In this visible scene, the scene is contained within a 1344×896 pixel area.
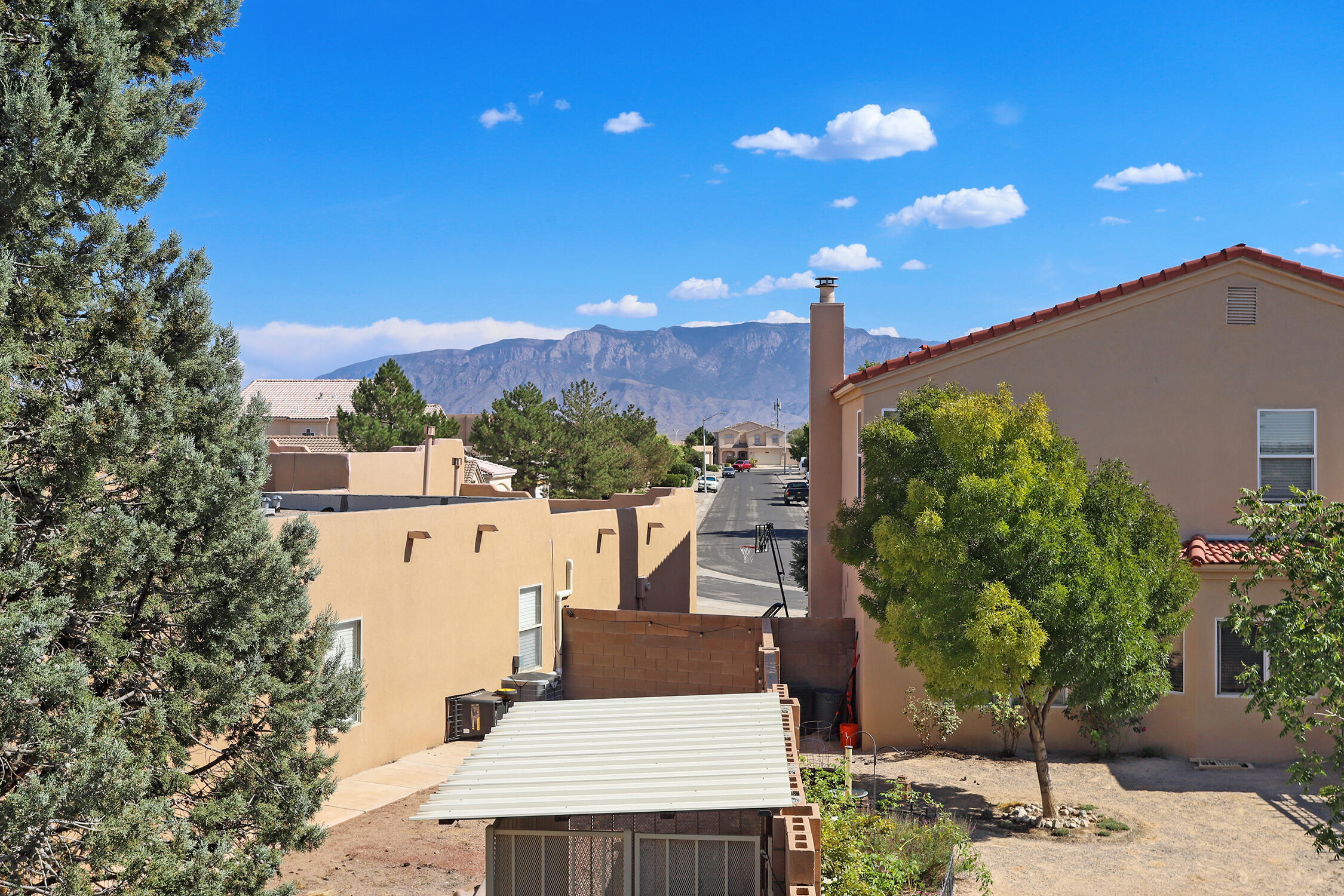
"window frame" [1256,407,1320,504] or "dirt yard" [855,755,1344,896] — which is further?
Answer: "window frame" [1256,407,1320,504]

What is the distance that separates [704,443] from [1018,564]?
333ft

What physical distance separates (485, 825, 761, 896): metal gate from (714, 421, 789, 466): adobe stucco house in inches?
6374

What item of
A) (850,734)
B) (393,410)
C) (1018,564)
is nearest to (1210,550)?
(1018,564)

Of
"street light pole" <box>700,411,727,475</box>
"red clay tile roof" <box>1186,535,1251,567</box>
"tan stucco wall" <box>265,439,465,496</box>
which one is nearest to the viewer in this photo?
"red clay tile roof" <box>1186,535,1251,567</box>

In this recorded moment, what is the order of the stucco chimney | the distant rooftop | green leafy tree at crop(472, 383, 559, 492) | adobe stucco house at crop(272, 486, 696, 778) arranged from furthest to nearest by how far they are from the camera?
the distant rooftop → green leafy tree at crop(472, 383, 559, 492) → the stucco chimney → adobe stucco house at crop(272, 486, 696, 778)

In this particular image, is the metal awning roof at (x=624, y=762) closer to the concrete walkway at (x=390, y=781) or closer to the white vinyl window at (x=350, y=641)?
the concrete walkway at (x=390, y=781)

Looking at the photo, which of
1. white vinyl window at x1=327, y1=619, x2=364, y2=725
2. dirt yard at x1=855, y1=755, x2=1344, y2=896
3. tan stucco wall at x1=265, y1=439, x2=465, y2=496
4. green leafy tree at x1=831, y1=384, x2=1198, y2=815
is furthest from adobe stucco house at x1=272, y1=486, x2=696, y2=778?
green leafy tree at x1=831, y1=384, x2=1198, y2=815

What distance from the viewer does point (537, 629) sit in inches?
757

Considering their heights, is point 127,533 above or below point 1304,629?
above

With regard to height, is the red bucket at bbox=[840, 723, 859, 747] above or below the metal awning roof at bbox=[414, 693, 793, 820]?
below

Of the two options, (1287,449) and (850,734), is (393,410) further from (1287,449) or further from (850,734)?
(1287,449)

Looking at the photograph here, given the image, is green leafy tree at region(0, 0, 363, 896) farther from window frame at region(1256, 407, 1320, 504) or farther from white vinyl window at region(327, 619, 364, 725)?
window frame at region(1256, 407, 1320, 504)

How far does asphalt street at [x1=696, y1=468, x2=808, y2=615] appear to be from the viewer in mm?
36875

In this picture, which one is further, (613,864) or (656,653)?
(656,653)
